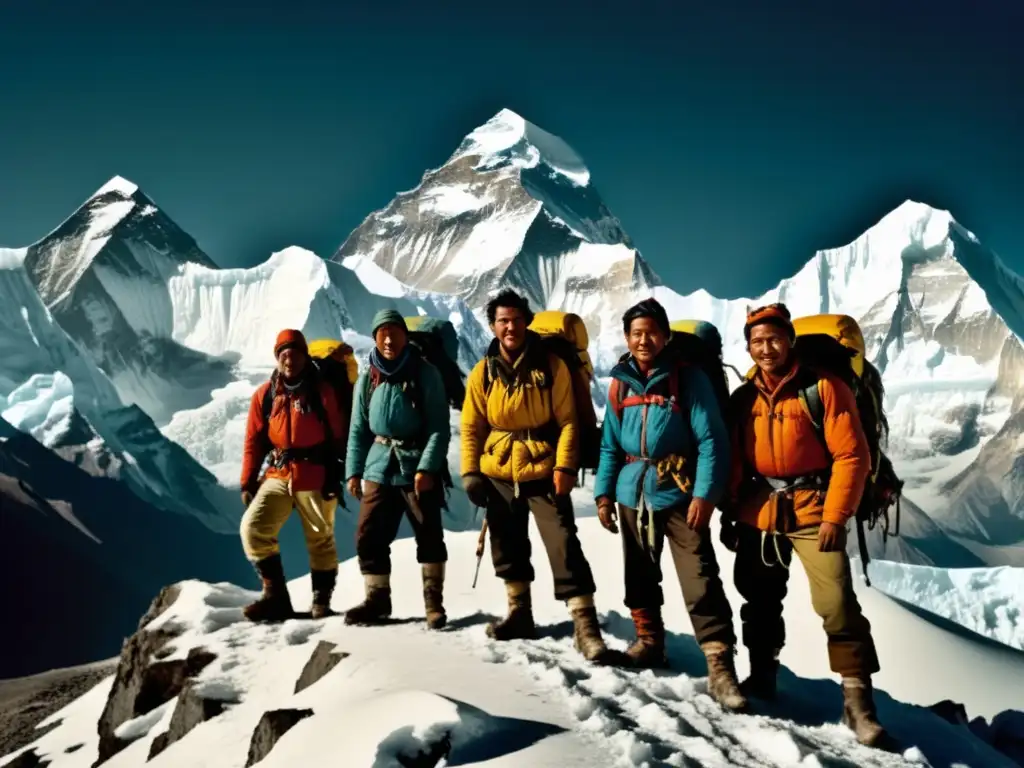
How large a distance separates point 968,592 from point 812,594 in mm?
34746

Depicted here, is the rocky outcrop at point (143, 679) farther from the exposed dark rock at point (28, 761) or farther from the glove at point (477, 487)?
the glove at point (477, 487)

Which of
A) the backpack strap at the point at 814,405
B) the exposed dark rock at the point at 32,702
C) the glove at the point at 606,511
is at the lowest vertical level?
the exposed dark rock at the point at 32,702

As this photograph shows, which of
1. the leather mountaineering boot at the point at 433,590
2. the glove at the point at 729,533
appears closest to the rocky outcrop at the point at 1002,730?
the glove at the point at 729,533

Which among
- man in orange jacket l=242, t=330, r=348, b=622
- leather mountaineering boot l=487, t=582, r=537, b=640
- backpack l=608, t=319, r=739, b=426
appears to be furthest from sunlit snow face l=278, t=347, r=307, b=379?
backpack l=608, t=319, r=739, b=426

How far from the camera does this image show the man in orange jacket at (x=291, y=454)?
641cm

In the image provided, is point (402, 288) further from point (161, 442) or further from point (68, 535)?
point (68, 535)

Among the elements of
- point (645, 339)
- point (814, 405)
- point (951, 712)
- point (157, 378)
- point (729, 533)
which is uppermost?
point (157, 378)

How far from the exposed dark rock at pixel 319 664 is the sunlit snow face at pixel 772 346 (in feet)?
9.77

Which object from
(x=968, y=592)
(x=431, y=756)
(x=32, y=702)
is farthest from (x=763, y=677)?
(x=968, y=592)

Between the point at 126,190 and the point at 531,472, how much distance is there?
206938mm

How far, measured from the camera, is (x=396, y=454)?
5.99m

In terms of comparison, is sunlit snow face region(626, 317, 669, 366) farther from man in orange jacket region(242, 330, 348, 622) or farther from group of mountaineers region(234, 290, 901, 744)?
man in orange jacket region(242, 330, 348, 622)

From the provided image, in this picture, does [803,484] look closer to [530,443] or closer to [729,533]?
[729,533]

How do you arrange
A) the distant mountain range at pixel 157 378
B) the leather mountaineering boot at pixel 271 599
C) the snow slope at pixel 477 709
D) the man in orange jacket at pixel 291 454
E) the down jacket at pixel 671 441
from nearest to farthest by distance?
the snow slope at pixel 477 709, the down jacket at pixel 671 441, the man in orange jacket at pixel 291 454, the leather mountaineering boot at pixel 271 599, the distant mountain range at pixel 157 378
